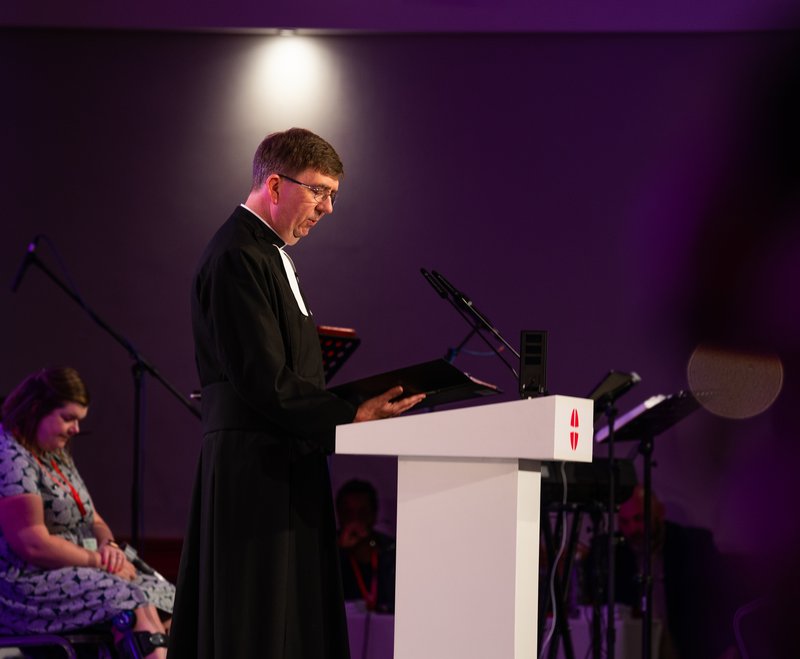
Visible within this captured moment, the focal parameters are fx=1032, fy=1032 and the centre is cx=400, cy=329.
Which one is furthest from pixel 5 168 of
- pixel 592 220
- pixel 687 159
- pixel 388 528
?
pixel 687 159

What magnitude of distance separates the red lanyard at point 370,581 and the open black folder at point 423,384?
2.38 meters

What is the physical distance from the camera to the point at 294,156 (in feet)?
8.06

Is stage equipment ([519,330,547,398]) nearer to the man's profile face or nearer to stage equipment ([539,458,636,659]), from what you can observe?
the man's profile face

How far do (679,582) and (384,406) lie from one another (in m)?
3.31

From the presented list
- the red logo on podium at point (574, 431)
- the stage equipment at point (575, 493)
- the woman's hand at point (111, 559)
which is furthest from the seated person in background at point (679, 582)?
the red logo on podium at point (574, 431)

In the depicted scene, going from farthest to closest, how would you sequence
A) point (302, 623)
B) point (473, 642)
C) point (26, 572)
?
point (26, 572)
point (302, 623)
point (473, 642)

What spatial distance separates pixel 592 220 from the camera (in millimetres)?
5520

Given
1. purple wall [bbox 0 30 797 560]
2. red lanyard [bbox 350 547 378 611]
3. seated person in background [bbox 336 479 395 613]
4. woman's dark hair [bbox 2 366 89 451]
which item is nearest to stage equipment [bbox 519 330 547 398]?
woman's dark hair [bbox 2 366 89 451]

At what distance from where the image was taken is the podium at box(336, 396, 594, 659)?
5.91 ft

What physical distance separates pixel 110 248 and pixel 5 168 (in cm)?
72

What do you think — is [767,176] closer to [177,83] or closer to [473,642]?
[177,83]

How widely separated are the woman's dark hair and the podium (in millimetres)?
2077

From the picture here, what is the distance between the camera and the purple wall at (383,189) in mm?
5449

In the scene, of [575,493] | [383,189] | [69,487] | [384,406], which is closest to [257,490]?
[384,406]
